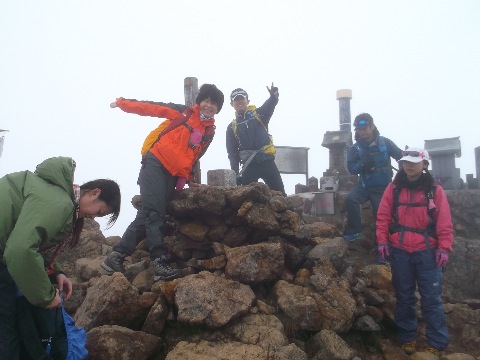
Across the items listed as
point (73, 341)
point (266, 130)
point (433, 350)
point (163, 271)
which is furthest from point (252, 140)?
point (73, 341)

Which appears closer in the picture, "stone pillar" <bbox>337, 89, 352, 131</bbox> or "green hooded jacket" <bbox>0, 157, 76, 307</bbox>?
"green hooded jacket" <bbox>0, 157, 76, 307</bbox>

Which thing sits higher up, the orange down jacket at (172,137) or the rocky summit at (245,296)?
the orange down jacket at (172,137)

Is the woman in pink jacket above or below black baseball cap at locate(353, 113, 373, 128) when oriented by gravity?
below

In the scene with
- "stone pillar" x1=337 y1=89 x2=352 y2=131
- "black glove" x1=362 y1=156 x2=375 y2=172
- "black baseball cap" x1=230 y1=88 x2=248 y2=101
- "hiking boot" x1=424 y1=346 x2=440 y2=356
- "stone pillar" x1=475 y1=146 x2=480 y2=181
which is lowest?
"hiking boot" x1=424 y1=346 x2=440 y2=356

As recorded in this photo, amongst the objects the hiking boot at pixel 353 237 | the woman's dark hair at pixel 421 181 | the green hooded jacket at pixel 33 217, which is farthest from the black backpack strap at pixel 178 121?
the hiking boot at pixel 353 237

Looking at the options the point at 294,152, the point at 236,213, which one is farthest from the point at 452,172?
the point at 236,213

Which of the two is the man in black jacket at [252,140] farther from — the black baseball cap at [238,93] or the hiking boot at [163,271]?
the hiking boot at [163,271]

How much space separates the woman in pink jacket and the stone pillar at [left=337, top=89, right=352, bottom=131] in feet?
48.2

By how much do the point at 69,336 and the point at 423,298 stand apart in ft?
17.6

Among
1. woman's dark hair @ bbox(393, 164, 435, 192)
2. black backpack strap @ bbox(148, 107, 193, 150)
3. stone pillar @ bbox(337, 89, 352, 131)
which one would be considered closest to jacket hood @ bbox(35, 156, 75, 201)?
black backpack strap @ bbox(148, 107, 193, 150)

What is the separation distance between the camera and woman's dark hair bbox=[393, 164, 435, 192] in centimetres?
588

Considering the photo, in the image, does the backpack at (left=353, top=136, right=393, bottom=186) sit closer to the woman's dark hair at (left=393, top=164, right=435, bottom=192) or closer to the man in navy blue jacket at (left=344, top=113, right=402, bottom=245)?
the man in navy blue jacket at (left=344, top=113, right=402, bottom=245)

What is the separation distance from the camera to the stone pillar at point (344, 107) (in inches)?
799

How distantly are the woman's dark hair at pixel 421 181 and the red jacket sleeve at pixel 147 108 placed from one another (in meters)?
4.32
